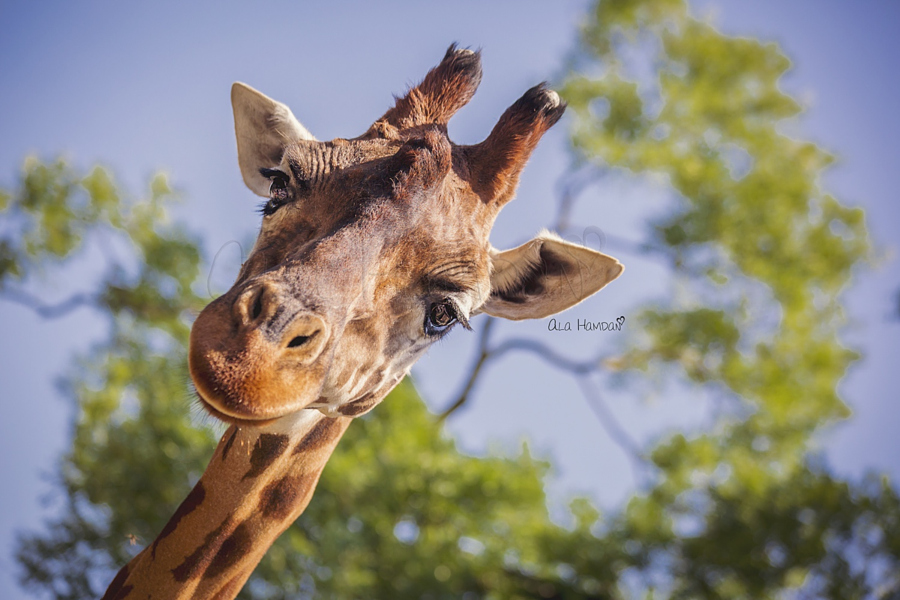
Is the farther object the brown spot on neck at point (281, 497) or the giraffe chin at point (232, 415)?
the brown spot on neck at point (281, 497)

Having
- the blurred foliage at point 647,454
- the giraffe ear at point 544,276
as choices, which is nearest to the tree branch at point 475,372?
the blurred foliage at point 647,454

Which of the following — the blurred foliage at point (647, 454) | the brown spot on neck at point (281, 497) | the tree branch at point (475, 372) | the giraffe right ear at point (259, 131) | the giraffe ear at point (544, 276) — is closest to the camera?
the brown spot on neck at point (281, 497)

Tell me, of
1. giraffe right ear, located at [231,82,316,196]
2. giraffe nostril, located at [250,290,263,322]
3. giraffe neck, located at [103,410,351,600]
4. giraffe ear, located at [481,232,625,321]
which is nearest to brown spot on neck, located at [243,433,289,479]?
giraffe neck, located at [103,410,351,600]

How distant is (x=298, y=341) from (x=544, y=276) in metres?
1.76

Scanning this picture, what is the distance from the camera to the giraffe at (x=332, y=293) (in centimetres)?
222

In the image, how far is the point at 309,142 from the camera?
9.78ft

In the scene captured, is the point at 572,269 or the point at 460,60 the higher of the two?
the point at 460,60

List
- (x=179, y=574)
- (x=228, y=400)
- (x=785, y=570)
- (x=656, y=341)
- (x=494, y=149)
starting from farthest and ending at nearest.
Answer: (x=656, y=341) → (x=785, y=570) → (x=494, y=149) → (x=179, y=574) → (x=228, y=400)

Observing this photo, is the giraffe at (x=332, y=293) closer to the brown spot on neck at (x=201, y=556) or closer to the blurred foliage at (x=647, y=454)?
Answer: the brown spot on neck at (x=201, y=556)

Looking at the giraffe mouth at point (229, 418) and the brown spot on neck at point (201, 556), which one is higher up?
the giraffe mouth at point (229, 418)

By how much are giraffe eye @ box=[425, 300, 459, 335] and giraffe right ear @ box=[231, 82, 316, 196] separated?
127 cm

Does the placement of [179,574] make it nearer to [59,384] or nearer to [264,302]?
[264,302]

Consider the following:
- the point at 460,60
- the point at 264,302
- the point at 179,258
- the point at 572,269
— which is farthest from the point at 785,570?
the point at 179,258

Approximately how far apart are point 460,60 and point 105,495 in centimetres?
1246
